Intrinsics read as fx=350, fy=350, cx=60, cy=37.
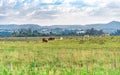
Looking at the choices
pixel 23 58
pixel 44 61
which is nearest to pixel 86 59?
pixel 44 61

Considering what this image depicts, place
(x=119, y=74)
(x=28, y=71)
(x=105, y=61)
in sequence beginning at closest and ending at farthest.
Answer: (x=119, y=74)
(x=28, y=71)
(x=105, y=61)

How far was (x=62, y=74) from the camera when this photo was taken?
20.1m

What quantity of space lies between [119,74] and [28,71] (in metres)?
5.37

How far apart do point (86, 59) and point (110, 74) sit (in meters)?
13.3

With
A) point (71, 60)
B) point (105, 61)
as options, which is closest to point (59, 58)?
point (71, 60)

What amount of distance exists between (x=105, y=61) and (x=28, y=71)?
1169cm

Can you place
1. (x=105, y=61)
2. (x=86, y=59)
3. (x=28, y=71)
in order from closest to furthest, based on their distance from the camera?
(x=28, y=71) < (x=105, y=61) < (x=86, y=59)

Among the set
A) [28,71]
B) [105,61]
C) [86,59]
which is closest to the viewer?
[28,71]

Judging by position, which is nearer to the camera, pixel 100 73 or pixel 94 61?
pixel 100 73

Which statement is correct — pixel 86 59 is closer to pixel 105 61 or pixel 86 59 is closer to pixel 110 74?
pixel 105 61

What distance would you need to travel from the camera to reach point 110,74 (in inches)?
773

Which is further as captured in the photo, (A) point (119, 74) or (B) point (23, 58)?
(B) point (23, 58)

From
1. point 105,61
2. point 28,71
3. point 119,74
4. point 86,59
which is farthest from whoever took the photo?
point 86,59

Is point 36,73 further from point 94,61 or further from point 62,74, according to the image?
point 94,61
